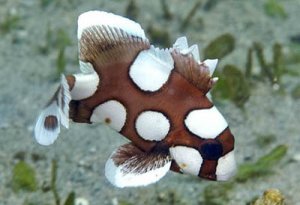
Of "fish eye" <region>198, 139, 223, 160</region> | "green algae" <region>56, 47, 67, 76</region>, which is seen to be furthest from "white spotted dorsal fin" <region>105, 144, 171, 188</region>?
"green algae" <region>56, 47, 67, 76</region>

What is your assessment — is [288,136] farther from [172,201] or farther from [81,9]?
[81,9]

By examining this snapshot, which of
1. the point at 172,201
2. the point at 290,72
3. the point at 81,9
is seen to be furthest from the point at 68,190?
the point at 81,9

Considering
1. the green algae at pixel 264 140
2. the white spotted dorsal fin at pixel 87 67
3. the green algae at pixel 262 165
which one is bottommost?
the green algae at pixel 264 140

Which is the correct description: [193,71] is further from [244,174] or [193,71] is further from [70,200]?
[244,174]

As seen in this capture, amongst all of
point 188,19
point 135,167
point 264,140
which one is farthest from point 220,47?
point 135,167

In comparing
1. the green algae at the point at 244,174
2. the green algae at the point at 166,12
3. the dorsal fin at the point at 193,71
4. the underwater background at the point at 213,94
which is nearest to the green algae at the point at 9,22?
the underwater background at the point at 213,94

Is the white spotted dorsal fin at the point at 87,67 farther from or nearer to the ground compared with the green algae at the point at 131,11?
farther from the ground

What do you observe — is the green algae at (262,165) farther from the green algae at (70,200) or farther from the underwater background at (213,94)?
the green algae at (70,200)
